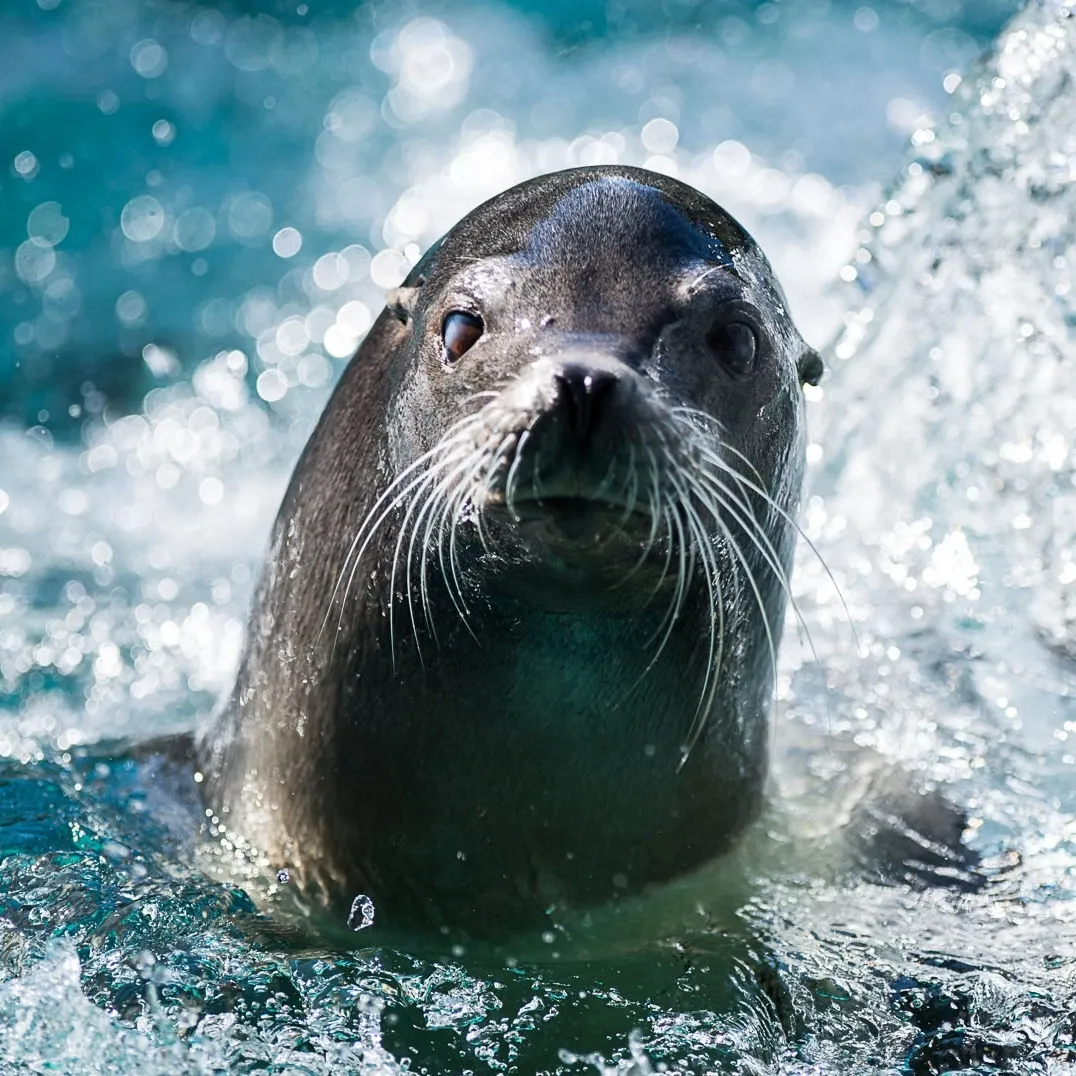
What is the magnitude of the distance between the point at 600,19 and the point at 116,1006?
1213 cm

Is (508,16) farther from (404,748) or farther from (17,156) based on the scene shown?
(404,748)

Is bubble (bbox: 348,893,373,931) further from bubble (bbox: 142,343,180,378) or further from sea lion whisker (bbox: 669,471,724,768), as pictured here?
bubble (bbox: 142,343,180,378)

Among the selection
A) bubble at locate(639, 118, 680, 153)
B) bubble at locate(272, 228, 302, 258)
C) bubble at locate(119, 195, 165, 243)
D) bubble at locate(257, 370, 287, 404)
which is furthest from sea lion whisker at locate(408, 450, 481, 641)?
bubble at locate(639, 118, 680, 153)

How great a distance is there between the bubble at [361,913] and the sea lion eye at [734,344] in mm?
1422

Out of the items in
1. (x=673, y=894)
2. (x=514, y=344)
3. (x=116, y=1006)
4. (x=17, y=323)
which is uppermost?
(x=17, y=323)

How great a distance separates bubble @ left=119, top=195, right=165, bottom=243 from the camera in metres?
11.7

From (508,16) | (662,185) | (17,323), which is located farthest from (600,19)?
(662,185)

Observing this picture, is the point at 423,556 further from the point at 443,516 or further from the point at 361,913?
the point at 361,913

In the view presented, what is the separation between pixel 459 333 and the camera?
3.36 meters

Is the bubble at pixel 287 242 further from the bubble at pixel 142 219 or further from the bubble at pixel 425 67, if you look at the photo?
the bubble at pixel 425 67

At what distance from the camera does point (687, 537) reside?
3.20m

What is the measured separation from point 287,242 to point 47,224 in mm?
1727

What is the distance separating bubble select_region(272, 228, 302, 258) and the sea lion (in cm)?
763

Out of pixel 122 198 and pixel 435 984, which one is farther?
pixel 122 198
